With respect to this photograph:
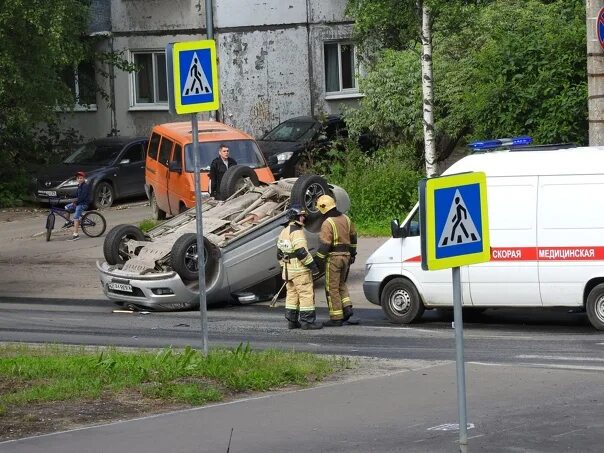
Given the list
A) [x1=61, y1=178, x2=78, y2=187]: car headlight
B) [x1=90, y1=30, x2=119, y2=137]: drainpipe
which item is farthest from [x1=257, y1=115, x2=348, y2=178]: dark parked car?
[x1=90, y1=30, x2=119, y2=137]: drainpipe

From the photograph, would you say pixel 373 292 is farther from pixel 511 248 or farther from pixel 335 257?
pixel 511 248

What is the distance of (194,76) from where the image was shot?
12.2 metres

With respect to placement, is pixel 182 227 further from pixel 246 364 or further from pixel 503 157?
pixel 246 364

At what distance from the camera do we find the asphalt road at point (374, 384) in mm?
9734

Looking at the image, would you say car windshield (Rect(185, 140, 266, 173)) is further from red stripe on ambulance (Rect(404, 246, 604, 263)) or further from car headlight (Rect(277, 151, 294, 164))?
red stripe on ambulance (Rect(404, 246, 604, 263))

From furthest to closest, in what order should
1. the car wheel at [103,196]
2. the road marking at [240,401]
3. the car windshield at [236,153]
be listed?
the car wheel at [103,196] → the car windshield at [236,153] → the road marking at [240,401]

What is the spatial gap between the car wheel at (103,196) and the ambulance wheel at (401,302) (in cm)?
1506

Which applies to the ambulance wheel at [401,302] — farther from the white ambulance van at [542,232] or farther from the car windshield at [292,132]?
the car windshield at [292,132]

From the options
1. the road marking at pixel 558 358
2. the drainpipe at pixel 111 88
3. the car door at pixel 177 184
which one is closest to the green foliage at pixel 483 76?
the car door at pixel 177 184

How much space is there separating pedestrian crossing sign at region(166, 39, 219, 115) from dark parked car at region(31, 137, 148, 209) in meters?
18.3

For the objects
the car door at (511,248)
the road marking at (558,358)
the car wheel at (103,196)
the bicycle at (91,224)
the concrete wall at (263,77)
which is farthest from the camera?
the concrete wall at (263,77)

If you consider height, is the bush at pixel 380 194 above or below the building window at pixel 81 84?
below

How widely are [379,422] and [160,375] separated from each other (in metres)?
2.54

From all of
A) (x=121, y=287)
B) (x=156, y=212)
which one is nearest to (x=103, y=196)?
(x=156, y=212)
